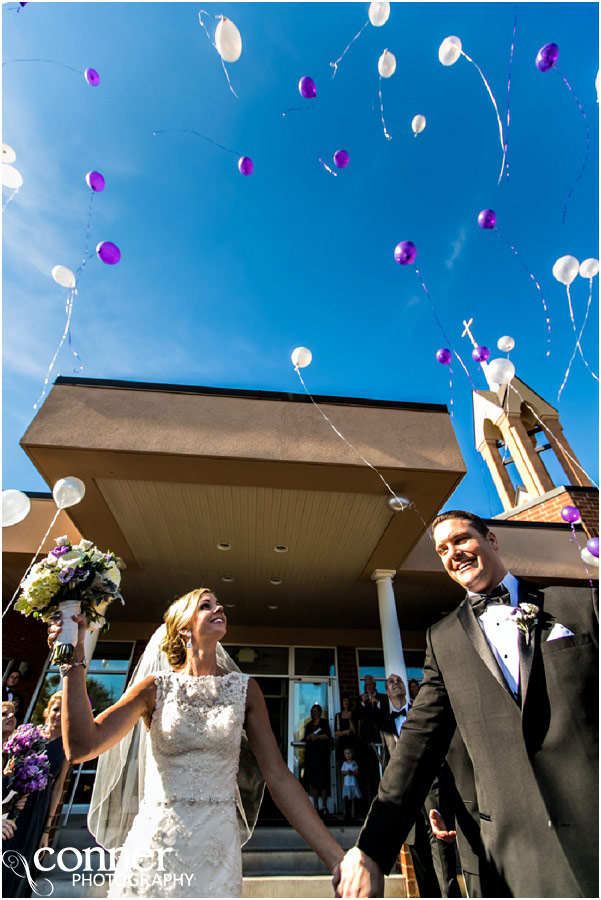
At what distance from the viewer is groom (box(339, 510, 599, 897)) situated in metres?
1.50

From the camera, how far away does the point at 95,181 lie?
4.79 meters

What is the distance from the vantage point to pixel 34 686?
10.1 m

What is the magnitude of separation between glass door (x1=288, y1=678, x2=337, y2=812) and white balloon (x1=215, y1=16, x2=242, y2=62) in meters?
11.4

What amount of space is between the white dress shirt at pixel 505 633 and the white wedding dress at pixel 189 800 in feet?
4.65

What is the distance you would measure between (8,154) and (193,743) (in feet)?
16.2

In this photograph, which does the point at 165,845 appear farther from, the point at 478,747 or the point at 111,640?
the point at 111,640

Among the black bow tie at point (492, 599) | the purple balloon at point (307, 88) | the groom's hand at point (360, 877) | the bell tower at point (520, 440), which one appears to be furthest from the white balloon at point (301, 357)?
the bell tower at point (520, 440)

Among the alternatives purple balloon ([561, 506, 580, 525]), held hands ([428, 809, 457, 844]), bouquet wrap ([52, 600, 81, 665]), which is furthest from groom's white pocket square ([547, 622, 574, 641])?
purple balloon ([561, 506, 580, 525])

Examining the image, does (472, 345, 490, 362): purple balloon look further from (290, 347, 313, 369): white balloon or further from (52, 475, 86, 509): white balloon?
A: (52, 475, 86, 509): white balloon

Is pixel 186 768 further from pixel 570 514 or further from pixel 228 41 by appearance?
pixel 570 514

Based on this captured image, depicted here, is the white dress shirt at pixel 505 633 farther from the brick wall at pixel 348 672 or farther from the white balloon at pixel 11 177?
the brick wall at pixel 348 672

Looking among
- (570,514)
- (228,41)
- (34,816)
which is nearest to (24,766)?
(34,816)

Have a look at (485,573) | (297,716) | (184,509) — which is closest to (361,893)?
(485,573)

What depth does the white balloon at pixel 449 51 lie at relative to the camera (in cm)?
470
